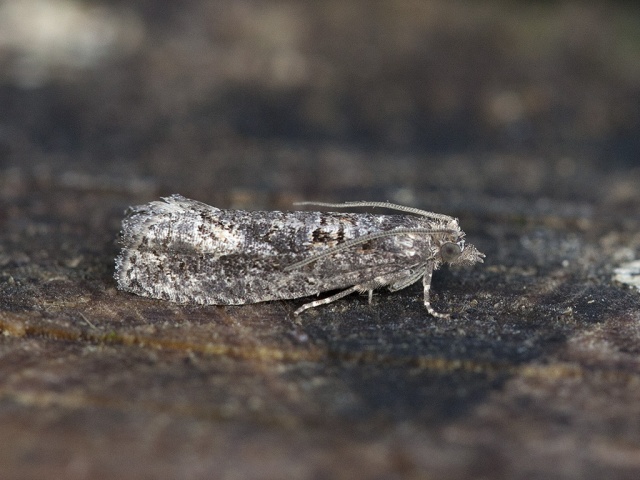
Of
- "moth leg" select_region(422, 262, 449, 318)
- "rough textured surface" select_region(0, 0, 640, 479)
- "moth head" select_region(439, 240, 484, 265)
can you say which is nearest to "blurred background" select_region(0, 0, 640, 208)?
"rough textured surface" select_region(0, 0, 640, 479)

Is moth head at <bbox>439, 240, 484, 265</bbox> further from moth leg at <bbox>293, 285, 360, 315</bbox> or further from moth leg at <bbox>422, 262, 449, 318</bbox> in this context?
moth leg at <bbox>293, 285, 360, 315</bbox>

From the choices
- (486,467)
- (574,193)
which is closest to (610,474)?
(486,467)

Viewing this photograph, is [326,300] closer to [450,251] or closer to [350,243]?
[350,243]

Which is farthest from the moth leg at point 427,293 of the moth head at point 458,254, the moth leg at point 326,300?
the moth leg at point 326,300

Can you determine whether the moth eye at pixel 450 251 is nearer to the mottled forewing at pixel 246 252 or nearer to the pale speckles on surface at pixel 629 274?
the mottled forewing at pixel 246 252

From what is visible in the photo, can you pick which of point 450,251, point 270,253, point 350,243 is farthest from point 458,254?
point 270,253

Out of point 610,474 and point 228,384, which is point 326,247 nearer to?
point 228,384
